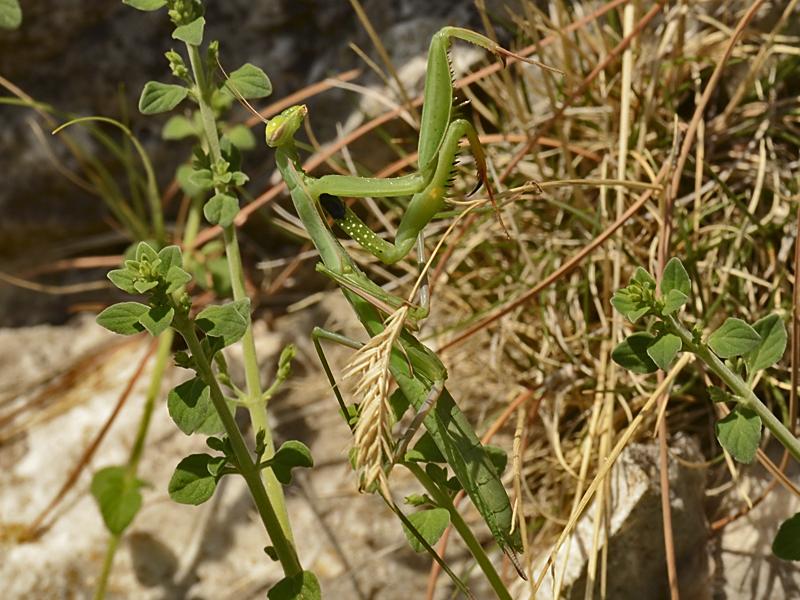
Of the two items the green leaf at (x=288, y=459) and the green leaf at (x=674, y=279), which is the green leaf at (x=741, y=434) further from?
the green leaf at (x=288, y=459)

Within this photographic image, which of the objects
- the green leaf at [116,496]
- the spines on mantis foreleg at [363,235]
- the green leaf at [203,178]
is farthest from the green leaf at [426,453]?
the green leaf at [116,496]

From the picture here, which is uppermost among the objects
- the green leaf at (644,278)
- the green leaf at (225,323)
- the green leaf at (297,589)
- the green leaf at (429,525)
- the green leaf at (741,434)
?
the green leaf at (225,323)

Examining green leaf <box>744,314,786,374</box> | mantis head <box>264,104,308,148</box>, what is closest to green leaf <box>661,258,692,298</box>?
green leaf <box>744,314,786,374</box>

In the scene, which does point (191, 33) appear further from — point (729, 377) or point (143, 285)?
point (729, 377)

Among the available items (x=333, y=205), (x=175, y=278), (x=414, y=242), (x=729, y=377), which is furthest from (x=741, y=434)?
(x=175, y=278)

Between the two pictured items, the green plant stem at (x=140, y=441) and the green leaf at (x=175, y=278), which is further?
the green plant stem at (x=140, y=441)

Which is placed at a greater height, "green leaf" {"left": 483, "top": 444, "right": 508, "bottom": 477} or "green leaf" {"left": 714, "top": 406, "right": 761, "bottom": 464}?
"green leaf" {"left": 483, "top": 444, "right": 508, "bottom": 477}

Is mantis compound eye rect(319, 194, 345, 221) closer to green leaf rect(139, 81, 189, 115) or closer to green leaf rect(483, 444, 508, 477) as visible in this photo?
green leaf rect(139, 81, 189, 115)
